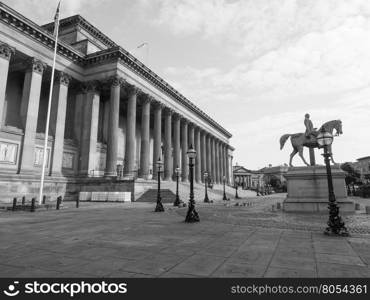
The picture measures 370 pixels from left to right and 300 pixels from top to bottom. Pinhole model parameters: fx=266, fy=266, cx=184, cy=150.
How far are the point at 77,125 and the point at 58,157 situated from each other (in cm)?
674

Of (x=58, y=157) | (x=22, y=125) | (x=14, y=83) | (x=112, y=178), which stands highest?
(x=14, y=83)

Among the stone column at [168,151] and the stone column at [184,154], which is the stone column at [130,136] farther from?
the stone column at [184,154]

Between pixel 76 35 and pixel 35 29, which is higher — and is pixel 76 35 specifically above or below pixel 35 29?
above

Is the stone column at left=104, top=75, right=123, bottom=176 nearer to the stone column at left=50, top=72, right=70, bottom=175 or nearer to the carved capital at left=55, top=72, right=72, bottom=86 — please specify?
the carved capital at left=55, top=72, right=72, bottom=86

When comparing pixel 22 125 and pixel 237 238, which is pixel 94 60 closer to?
pixel 22 125

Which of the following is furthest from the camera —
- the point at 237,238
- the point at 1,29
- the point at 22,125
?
Answer: the point at 22,125

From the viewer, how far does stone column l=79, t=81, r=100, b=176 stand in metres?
37.1

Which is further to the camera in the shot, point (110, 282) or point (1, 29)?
point (1, 29)

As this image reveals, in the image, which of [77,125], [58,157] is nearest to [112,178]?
[58,157]

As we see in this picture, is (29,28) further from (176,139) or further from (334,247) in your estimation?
(334,247)

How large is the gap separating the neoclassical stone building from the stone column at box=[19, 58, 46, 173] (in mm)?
104

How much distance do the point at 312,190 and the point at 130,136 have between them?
89.9 ft

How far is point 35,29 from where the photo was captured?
3216cm

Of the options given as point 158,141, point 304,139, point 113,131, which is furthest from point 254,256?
point 158,141
